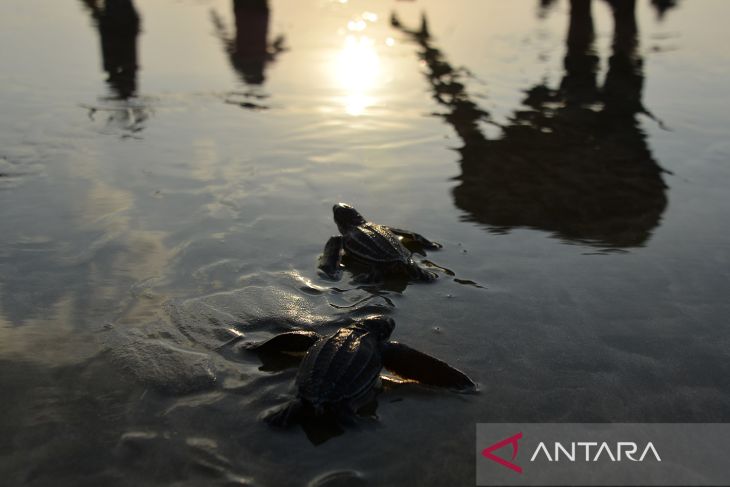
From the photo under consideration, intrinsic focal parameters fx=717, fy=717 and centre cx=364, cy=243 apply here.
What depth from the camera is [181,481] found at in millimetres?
2637

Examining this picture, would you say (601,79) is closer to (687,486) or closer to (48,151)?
(48,151)

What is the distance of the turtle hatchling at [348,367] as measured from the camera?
9.50ft

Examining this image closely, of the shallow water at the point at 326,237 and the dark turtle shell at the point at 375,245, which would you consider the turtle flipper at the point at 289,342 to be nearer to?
the shallow water at the point at 326,237

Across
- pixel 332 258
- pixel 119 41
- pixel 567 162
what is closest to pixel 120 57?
pixel 119 41

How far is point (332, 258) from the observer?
4.50 metres

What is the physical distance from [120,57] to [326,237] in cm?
589

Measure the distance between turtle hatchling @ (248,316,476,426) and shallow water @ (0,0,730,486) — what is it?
91 mm

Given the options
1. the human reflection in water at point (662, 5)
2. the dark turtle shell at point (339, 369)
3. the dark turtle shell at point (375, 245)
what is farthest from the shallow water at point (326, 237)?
the human reflection in water at point (662, 5)

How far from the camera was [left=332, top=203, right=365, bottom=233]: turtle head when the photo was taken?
4785 millimetres

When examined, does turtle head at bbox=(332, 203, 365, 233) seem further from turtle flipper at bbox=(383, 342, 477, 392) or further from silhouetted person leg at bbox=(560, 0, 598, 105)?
silhouetted person leg at bbox=(560, 0, 598, 105)

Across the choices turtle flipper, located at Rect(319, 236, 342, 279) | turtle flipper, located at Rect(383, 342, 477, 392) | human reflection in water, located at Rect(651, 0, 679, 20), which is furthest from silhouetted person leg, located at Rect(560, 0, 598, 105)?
turtle flipper, located at Rect(383, 342, 477, 392)

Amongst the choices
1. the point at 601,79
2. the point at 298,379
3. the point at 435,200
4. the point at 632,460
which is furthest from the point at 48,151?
the point at 601,79

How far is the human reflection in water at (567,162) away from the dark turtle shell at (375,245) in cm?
101

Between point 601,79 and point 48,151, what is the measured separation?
22.7 feet
